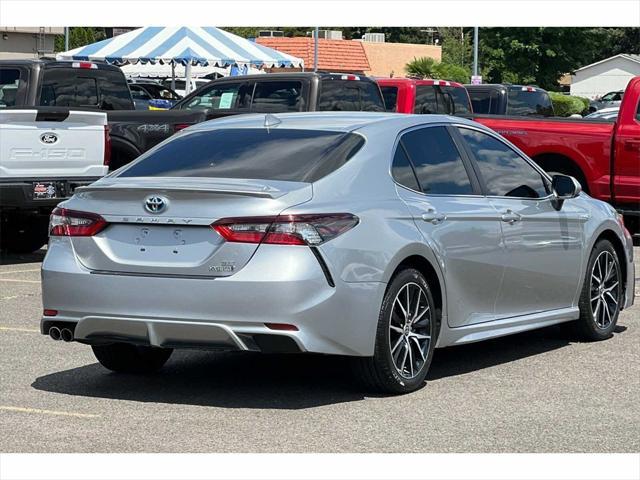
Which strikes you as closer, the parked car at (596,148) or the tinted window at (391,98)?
the parked car at (596,148)

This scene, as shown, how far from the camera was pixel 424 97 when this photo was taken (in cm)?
2081

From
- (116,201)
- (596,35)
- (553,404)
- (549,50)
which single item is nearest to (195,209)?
(116,201)

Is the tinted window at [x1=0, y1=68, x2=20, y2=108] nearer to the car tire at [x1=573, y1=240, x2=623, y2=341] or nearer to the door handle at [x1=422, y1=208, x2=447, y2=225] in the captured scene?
the car tire at [x1=573, y1=240, x2=623, y2=341]

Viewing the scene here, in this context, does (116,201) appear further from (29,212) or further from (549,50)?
(549,50)

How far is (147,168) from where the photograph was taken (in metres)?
7.93

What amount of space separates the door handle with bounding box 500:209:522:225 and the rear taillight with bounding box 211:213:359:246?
1894 mm

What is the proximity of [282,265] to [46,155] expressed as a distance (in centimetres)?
756

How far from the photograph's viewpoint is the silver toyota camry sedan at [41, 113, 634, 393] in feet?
23.2

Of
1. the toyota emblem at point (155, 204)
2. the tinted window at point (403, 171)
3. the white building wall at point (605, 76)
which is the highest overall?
the tinted window at point (403, 171)

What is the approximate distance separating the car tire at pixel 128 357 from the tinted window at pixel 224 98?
8.62 metres

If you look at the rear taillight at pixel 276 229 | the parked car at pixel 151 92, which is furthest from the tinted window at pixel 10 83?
the parked car at pixel 151 92

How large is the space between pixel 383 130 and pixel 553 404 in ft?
6.28

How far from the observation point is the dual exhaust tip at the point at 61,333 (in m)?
7.53

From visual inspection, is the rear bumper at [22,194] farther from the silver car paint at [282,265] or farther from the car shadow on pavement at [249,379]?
the silver car paint at [282,265]
